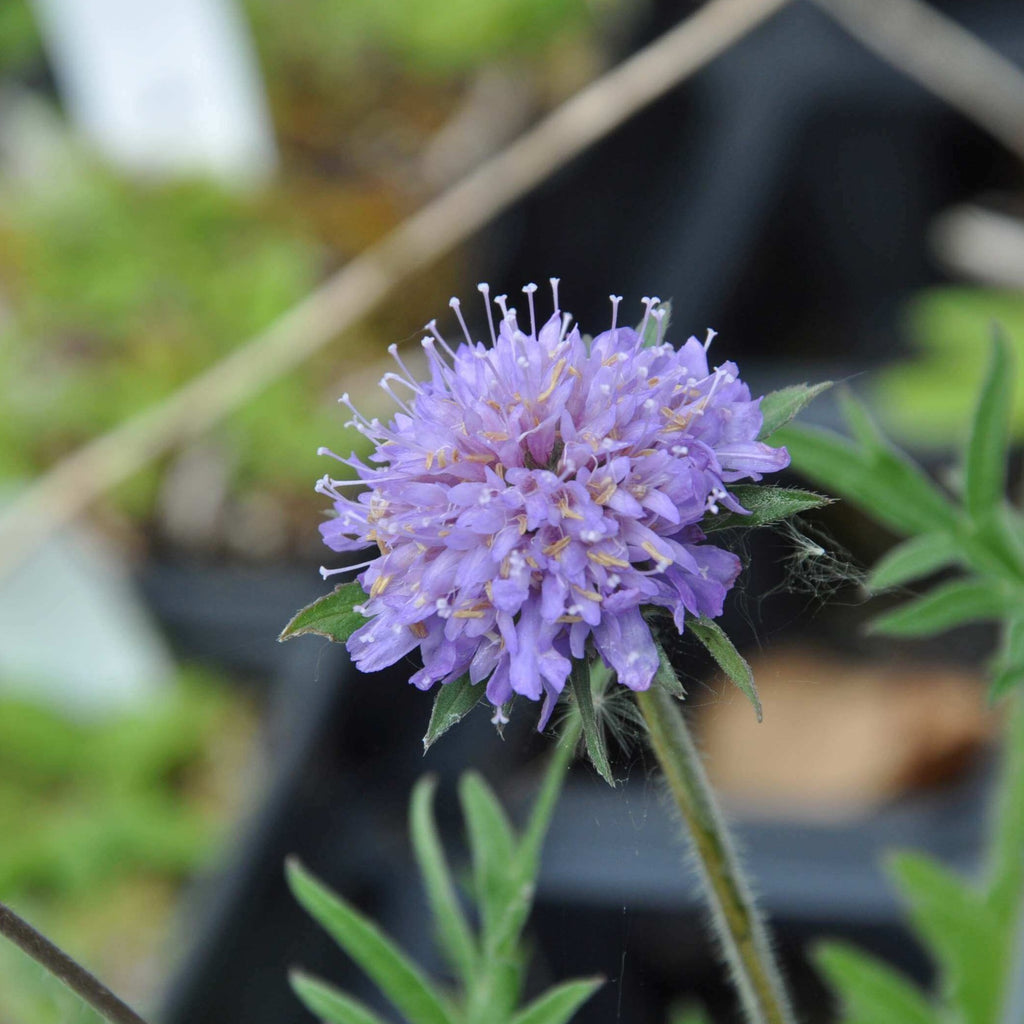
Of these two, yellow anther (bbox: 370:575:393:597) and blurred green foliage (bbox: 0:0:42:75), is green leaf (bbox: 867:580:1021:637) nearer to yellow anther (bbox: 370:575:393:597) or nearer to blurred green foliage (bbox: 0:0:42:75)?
yellow anther (bbox: 370:575:393:597)

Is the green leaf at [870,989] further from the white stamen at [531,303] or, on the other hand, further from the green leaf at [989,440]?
the white stamen at [531,303]

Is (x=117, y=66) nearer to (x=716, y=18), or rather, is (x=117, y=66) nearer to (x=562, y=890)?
(x=716, y=18)

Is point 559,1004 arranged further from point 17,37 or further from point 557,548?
point 17,37

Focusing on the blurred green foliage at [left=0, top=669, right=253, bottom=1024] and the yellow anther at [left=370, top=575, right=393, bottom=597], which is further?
the blurred green foliage at [left=0, top=669, right=253, bottom=1024]

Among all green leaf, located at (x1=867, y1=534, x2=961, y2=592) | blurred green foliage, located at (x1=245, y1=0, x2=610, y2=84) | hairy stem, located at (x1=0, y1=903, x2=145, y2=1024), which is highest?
blurred green foliage, located at (x1=245, y1=0, x2=610, y2=84)

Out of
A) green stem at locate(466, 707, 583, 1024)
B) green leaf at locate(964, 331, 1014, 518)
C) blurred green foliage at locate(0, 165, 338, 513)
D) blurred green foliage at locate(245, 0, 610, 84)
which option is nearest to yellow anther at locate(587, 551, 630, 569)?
green stem at locate(466, 707, 583, 1024)

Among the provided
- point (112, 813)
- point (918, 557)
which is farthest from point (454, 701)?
point (112, 813)
